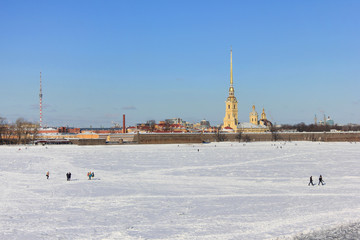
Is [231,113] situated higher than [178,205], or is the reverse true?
[231,113]

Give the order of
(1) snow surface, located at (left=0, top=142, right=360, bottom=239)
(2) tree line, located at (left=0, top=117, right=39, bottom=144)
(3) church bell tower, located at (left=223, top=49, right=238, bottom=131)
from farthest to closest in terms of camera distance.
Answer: (3) church bell tower, located at (left=223, top=49, right=238, bottom=131), (2) tree line, located at (left=0, top=117, right=39, bottom=144), (1) snow surface, located at (left=0, top=142, right=360, bottom=239)

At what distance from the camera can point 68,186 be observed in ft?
71.3

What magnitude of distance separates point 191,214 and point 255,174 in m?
11.9

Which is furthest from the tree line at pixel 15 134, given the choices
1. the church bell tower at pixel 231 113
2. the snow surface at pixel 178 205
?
the snow surface at pixel 178 205

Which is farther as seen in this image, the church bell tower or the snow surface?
the church bell tower

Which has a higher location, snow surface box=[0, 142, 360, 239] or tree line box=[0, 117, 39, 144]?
tree line box=[0, 117, 39, 144]

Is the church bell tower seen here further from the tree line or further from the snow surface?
the snow surface

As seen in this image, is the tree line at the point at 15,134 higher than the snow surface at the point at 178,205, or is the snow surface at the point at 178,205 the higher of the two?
the tree line at the point at 15,134

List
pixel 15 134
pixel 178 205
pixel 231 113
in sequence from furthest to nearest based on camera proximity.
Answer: pixel 231 113 → pixel 15 134 → pixel 178 205

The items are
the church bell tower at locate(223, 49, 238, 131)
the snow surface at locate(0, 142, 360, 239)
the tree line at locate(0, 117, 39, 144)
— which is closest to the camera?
→ the snow surface at locate(0, 142, 360, 239)

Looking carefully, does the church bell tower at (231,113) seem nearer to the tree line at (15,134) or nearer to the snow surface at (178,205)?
the tree line at (15,134)

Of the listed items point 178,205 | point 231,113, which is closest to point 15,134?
point 231,113

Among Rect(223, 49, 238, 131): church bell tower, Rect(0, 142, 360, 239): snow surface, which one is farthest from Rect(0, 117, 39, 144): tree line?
Rect(0, 142, 360, 239): snow surface

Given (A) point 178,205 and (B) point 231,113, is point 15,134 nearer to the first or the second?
(B) point 231,113
